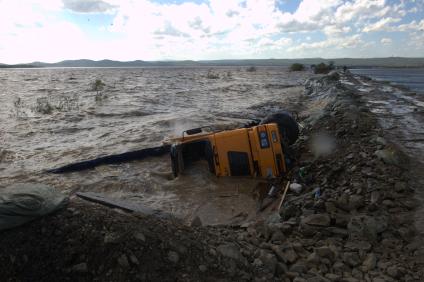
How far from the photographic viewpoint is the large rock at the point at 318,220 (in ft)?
19.1

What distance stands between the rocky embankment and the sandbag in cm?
9

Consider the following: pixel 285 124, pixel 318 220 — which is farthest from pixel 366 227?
pixel 285 124

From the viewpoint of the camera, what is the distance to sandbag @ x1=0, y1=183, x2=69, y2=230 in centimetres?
424

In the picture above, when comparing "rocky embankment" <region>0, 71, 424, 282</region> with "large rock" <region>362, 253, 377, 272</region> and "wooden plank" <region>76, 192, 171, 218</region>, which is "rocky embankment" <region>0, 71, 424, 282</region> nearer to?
"large rock" <region>362, 253, 377, 272</region>

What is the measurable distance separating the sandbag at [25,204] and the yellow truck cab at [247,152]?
4306 millimetres

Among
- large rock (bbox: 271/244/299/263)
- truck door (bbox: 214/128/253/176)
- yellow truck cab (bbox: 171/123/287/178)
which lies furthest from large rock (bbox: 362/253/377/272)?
truck door (bbox: 214/128/253/176)

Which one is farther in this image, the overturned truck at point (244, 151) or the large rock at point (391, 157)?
the overturned truck at point (244, 151)

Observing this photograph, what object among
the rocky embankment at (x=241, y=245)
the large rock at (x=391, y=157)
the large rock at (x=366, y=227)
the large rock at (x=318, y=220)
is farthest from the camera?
the large rock at (x=391, y=157)

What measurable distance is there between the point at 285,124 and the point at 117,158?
4.57 metres

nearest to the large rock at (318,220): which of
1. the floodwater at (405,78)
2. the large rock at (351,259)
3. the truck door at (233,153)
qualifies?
the large rock at (351,259)

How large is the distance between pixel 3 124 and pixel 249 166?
37.4 feet

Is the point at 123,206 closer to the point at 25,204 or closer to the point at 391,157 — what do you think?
the point at 25,204

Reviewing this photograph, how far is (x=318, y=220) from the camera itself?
588 centimetres

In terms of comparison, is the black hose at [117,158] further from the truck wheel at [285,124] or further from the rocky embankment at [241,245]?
the rocky embankment at [241,245]
